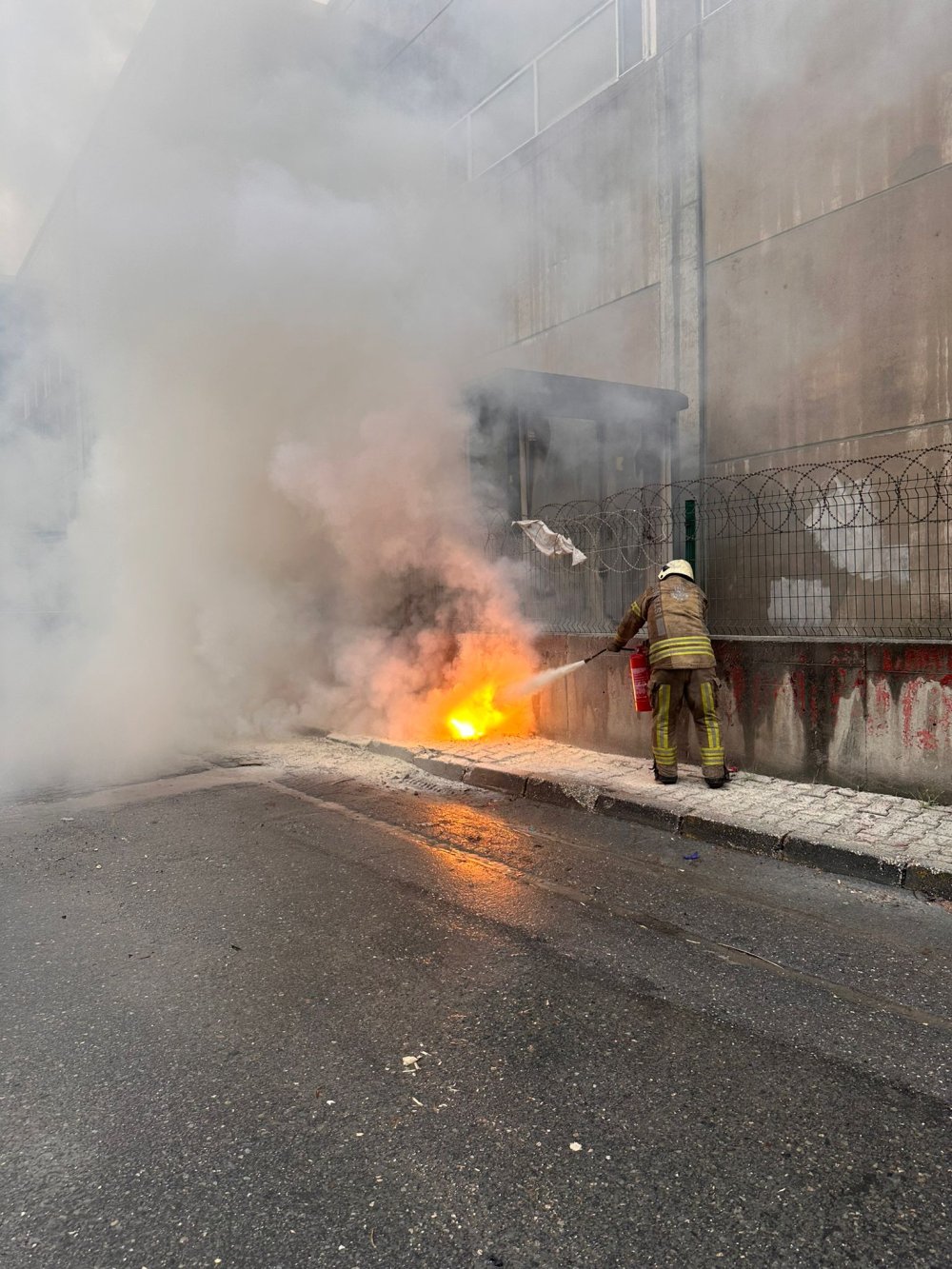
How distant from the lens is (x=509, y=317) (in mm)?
9523

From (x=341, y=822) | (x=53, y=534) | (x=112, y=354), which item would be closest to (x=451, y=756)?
(x=341, y=822)

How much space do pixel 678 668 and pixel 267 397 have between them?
550cm

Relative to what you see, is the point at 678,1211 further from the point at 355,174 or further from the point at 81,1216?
the point at 355,174

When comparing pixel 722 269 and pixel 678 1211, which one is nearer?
pixel 678 1211

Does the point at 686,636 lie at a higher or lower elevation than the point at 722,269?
lower

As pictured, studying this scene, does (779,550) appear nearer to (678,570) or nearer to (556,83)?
(678,570)

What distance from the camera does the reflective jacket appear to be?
18.4 ft

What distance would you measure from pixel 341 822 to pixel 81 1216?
331 cm

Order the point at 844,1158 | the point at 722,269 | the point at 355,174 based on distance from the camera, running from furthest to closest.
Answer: the point at 355,174
the point at 722,269
the point at 844,1158

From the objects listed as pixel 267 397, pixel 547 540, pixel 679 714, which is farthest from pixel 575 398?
pixel 267 397

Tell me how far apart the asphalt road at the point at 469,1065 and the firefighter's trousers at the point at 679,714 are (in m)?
1.27

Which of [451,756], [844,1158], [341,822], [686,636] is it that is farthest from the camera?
[451,756]

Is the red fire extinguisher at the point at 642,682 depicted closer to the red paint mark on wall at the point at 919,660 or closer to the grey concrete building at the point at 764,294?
the grey concrete building at the point at 764,294

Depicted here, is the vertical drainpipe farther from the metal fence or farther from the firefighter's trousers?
the firefighter's trousers
